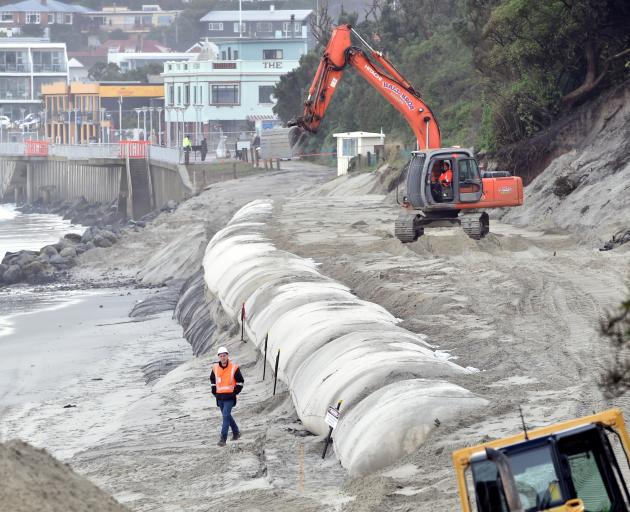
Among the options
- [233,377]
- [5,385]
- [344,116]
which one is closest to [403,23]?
[344,116]

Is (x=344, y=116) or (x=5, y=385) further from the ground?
(x=344, y=116)

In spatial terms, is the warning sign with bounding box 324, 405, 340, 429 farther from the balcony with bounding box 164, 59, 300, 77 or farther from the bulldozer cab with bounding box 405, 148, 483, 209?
the balcony with bounding box 164, 59, 300, 77

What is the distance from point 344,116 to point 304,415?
5961 centimetres

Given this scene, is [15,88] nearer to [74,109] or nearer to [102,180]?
[74,109]

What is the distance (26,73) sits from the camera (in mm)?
142000

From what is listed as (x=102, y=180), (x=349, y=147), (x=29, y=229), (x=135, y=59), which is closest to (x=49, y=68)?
(x=135, y=59)

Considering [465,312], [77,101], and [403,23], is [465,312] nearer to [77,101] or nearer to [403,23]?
[403,23]

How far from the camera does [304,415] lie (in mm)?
16047

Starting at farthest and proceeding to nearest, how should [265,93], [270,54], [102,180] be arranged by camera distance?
[270,54]
[265,93]
[102,180]

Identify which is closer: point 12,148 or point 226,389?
point 226,389

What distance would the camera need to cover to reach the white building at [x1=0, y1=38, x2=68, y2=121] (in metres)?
141

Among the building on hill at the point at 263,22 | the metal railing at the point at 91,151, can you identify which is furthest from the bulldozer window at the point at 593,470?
the building on hill at the point at 263,22

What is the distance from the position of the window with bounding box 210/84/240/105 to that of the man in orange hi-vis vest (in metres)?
87.2

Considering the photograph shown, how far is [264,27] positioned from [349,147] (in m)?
109
